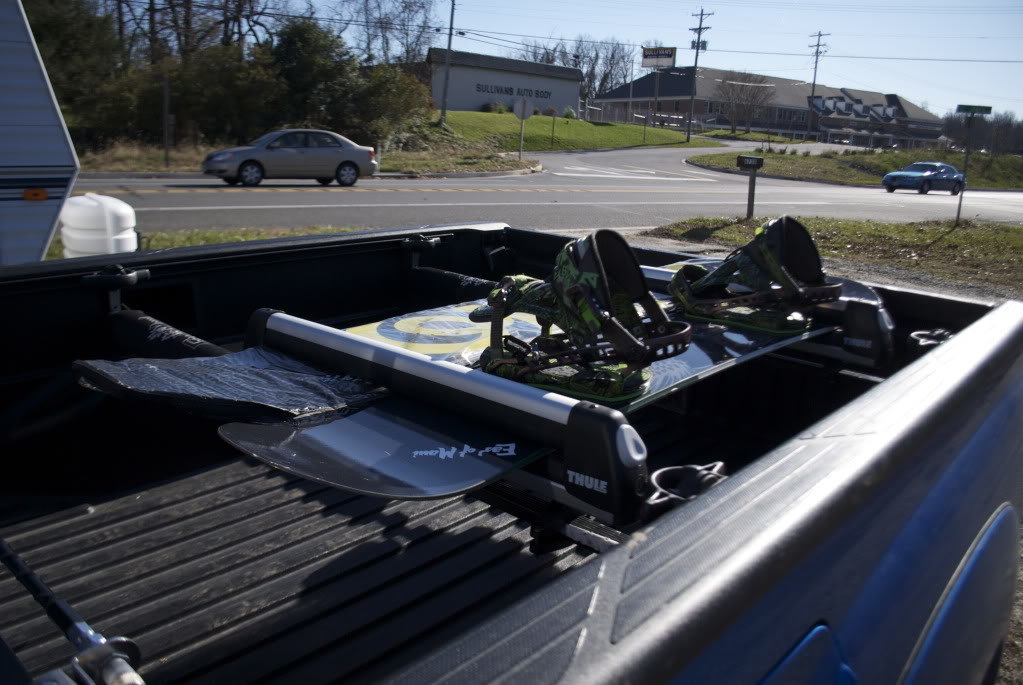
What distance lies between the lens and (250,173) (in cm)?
1905

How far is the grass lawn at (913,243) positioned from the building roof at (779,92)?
7836cm

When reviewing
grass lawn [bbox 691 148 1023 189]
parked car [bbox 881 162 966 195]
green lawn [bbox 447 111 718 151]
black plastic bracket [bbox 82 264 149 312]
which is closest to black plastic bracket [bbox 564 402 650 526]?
black plastic bracket [bbox 82 264 149 312]

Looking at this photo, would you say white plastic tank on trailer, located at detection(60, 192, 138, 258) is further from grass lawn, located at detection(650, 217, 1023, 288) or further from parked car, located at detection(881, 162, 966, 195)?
parked car, located at detection(881, 162, 966, 195)

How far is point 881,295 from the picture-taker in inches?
138

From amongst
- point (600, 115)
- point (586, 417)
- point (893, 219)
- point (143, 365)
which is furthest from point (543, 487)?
point (600, 115)

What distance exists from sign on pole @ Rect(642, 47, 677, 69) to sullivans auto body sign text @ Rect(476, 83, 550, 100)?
64.1ft

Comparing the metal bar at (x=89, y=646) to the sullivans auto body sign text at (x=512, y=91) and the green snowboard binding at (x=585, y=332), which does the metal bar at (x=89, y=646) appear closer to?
the green snowboard binding at (x=585, y=332)

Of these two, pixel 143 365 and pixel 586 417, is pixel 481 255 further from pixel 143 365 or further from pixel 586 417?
pixel 586 417

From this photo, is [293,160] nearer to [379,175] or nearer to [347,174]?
[347,174]

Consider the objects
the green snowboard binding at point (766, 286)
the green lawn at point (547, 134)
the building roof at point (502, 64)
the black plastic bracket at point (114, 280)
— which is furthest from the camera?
the building roof at point (502, 64)

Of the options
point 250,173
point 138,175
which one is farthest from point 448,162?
point 138,175

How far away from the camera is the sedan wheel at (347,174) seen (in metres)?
20.4

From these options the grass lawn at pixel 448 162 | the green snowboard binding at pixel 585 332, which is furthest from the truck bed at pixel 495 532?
the grass lawn at pixel 448 162

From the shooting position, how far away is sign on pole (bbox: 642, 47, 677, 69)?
77.2m
